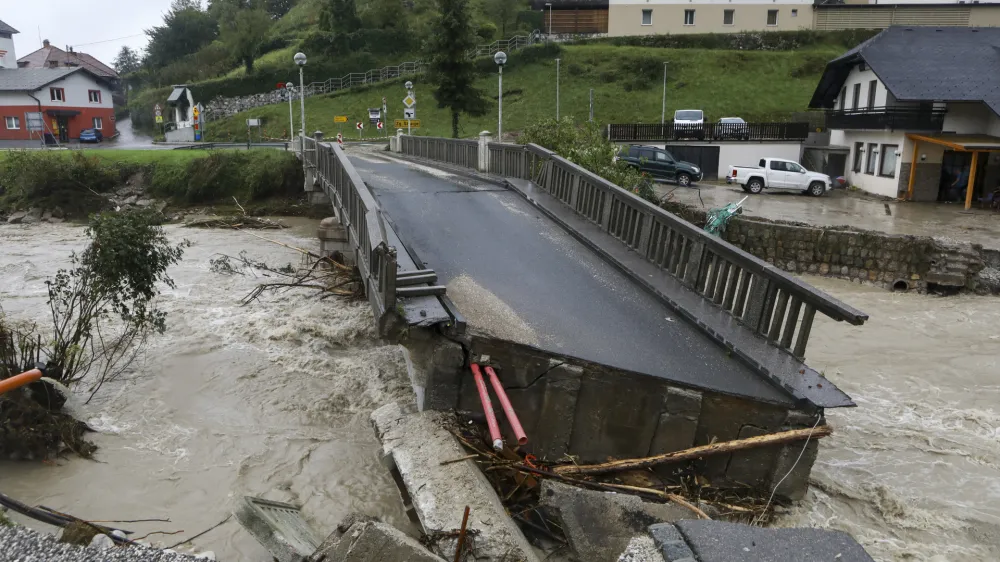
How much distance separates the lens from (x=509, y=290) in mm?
9289

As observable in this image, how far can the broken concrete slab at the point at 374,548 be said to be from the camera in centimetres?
498

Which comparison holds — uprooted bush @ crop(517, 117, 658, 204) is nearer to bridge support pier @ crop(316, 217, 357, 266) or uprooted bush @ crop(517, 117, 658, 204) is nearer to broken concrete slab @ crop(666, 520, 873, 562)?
bridge support pier @ crop(316, 217, 357, 266)

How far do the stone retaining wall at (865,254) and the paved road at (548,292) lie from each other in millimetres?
10166

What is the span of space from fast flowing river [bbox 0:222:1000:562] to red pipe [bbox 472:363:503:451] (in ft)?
5.41

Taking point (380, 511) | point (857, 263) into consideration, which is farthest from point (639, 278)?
point (857, 263)

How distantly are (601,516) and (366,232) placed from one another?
19.3 feet

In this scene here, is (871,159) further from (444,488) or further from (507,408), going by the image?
(444,488)

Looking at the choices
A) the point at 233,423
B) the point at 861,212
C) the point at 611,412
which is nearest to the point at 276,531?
the point at 611,412

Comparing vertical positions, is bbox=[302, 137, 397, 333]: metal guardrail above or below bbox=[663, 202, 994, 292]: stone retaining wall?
above

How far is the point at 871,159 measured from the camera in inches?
1270

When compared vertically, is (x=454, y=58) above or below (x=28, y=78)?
below

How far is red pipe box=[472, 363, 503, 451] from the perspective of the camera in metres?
6.12

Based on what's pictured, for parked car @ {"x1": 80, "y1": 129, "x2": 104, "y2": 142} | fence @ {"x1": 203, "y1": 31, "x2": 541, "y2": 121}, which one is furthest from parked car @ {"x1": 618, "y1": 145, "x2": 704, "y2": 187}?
parked car @ {"x1": 80, "y1": 129, "x2": 104, "y2": 142}

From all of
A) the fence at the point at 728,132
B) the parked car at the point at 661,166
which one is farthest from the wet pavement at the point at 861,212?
the fence at the point at 728,132
